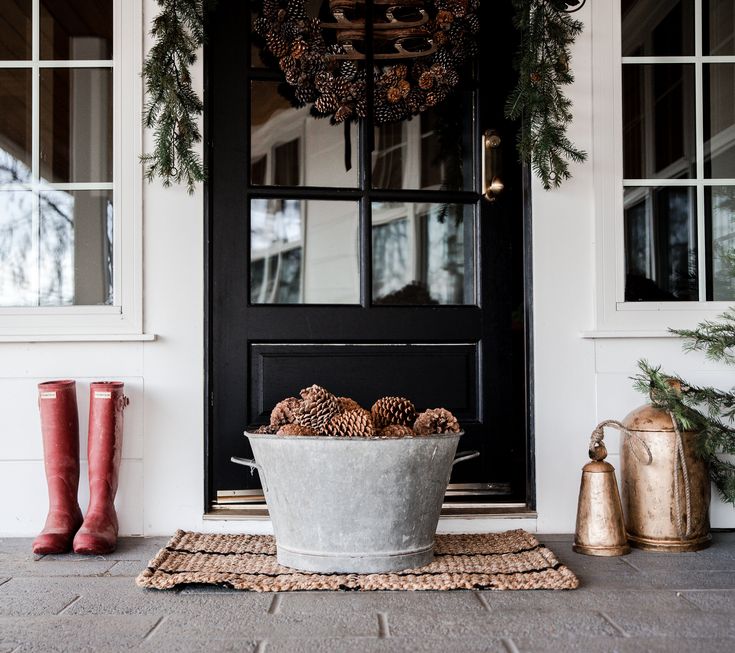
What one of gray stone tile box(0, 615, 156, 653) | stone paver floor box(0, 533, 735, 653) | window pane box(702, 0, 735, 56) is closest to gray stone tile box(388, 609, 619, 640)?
stone paver floor box(0, 533, 735, 653)

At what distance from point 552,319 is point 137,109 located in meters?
1.50

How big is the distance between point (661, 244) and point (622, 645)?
4.82 feet

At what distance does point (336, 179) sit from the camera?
2.71 m

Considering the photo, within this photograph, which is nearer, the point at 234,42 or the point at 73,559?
the point at 73,559

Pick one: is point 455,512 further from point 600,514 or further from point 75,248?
point 75,248

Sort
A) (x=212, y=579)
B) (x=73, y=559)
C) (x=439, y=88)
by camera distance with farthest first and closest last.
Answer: (x=439, y=88) < (x=73, y=559) < (x=212, y=579)

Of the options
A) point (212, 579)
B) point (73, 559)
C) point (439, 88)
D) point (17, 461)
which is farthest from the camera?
point (439, 88)

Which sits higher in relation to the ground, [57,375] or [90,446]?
[57,375]

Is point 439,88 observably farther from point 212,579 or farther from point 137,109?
point 212,579

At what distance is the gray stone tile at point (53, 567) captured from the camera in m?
2.03

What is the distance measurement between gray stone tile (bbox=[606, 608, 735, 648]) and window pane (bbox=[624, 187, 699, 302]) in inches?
44.8

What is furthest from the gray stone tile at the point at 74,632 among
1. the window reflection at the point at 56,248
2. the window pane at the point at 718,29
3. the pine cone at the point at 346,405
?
the window pane at the point at 718,29

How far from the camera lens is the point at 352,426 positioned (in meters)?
1.92

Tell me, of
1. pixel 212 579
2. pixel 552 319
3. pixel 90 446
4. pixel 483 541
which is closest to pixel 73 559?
pixel 90 446
